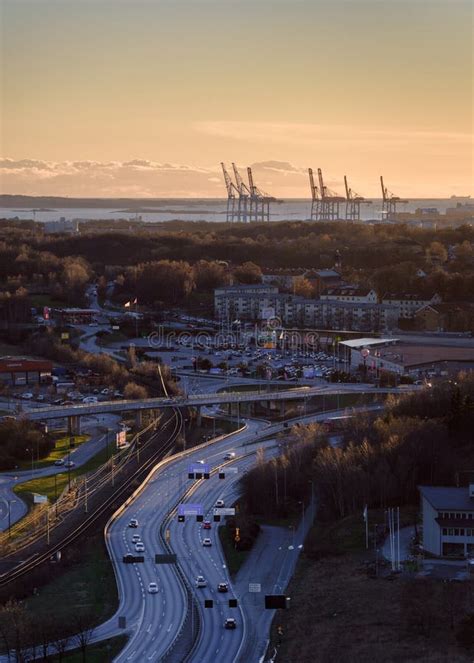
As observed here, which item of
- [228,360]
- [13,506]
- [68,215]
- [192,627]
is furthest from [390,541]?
[68,215]

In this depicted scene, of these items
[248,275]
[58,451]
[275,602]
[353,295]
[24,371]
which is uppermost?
[248,275]

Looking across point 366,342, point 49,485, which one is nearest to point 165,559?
point 49,485

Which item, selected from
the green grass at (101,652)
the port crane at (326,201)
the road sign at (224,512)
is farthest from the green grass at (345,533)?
the port crane at (326,201)

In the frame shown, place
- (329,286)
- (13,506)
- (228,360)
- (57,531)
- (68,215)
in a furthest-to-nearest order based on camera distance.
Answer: (68,215)
(329,286)
(228,360)
(13,506)
(57,531)

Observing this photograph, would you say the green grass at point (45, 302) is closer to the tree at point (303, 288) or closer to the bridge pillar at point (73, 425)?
the tree at point (303, 288)

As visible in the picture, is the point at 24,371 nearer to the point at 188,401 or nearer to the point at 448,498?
Answer: the point at 188,401

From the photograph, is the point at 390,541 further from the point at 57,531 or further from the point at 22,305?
the point at 22,305

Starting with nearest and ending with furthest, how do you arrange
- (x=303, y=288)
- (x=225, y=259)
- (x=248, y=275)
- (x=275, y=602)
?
1. (x=275, y=602)
2. (x=303, y=288)
3. (x=248, y=275)
4. (x=225, y=259)
